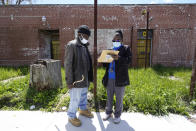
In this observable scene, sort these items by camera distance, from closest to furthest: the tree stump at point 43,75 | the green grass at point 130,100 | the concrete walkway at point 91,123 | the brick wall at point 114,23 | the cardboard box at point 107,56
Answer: the cardboard box at point 107,56, the concrete walkway at point 91,123, the green grass at point 130,100, the tree stump at point 43,75, the brick wall at point 114,23

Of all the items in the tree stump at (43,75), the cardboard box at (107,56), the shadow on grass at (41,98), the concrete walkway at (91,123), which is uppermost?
the cardboard box at (107,56)

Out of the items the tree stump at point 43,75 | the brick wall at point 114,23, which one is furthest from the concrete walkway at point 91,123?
the brick wall at point 114,23

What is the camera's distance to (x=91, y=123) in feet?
7.79

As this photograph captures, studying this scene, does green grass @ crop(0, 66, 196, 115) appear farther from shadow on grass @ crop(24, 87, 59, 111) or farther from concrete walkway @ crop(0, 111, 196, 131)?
concrete walkway @ crop(0, 111, 196, 131)

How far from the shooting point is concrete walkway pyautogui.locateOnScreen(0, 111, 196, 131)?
88.5 inches

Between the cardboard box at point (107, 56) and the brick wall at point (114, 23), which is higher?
the brick wall at point (114, 23)

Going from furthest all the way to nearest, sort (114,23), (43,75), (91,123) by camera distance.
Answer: (114,23)
(43,75)
(91,123)

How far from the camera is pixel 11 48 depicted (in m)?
8.67

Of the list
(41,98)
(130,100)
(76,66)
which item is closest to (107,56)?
(76,66)

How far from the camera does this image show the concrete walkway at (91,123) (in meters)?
2.25

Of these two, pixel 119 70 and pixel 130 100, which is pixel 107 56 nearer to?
pixel 119 70

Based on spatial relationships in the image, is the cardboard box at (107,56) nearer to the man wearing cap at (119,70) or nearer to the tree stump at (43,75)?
the man wearing cap at (119,70)

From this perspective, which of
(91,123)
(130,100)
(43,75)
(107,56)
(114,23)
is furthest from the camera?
(114,23)

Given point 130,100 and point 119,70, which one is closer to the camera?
point 119,70
